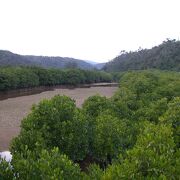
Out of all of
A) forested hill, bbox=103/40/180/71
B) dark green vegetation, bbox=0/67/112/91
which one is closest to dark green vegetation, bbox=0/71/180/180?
→ dark green vegetation, bbox=0/67/112/91

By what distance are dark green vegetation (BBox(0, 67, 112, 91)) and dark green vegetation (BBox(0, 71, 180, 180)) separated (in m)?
47.8

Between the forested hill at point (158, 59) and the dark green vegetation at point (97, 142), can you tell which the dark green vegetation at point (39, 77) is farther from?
the dark green vegetation at point (97, 142)

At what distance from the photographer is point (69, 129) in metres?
18.4

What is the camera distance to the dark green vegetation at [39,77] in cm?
7189

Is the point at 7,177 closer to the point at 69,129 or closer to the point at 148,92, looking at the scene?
the point at 69,129

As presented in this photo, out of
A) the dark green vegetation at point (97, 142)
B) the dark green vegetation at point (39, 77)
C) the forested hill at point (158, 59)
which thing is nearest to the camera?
the dark green vegetation at point (97, 142)

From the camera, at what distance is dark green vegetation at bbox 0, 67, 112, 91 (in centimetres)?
7189

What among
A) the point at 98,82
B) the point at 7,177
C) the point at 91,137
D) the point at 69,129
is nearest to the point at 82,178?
the point at 7,177

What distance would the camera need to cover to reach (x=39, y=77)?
9012cm

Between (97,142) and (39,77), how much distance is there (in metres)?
73.2

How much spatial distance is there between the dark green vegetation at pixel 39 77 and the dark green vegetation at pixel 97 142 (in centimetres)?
4779

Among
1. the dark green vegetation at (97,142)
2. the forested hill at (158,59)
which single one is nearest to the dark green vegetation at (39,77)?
the forested hill at (158,59)

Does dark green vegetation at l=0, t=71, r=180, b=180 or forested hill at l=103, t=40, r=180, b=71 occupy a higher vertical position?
forested hill at l=103, t=40, r=180, b=71

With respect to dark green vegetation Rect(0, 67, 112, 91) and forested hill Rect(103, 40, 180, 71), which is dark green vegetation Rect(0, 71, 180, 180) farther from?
forested hill Rect(103, 40, 180, 71)
